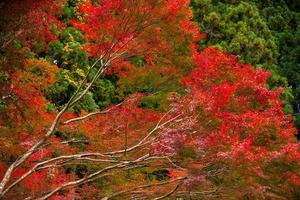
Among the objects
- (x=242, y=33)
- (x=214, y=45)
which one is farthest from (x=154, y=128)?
(x=242, y=33)

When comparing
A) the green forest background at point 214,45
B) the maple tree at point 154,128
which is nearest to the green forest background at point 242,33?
the green forest background at point 214,45

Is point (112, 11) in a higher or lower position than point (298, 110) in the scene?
higher

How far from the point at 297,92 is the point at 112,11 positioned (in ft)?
47.1

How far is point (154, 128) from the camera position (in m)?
10.7

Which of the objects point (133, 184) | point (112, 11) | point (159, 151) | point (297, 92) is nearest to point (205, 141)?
point (159, 151)

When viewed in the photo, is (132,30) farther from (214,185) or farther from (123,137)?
(214,185)

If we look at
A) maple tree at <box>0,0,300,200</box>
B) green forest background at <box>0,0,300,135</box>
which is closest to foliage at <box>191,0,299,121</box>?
green forest background at <box>0,0,300,135</box>

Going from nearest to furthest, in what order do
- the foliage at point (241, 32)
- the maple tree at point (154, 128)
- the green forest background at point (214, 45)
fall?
the maple tree at point (154, 128)
the green forest background at point (214, 45)
the foliage at point (241, 32)

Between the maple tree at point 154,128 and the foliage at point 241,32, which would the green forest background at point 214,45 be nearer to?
the foliage at point 241,32

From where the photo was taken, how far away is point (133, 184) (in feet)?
36.8

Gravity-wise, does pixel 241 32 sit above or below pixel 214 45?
above

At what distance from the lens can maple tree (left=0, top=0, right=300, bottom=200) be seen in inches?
367

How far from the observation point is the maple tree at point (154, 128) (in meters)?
9.32

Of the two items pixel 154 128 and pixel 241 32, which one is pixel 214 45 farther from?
pixel 154 128
